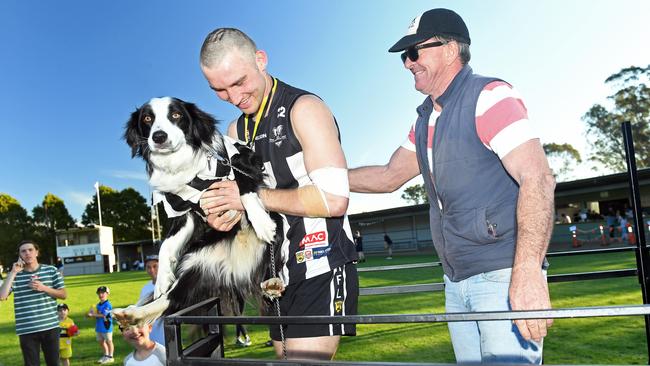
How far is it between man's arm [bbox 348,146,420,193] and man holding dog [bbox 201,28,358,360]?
633 mm

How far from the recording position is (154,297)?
2768 mm

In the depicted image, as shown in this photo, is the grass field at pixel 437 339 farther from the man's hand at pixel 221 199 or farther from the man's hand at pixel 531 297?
the man's hand at pixel 531 297

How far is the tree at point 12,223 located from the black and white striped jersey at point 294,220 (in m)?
70.2

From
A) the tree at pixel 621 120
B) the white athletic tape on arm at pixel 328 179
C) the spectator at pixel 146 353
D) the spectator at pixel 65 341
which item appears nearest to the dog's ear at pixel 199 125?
the white athletic tape on arm at pixel 328 179

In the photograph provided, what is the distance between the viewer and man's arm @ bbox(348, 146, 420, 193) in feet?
10.9

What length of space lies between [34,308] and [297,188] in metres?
6.57

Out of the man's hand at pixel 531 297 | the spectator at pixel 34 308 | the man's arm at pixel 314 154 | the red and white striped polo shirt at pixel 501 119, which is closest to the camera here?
the man's hand at pixel 531 297

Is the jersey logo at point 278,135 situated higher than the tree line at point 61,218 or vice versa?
the tree line at point 61,218

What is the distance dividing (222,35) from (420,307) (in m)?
9.30

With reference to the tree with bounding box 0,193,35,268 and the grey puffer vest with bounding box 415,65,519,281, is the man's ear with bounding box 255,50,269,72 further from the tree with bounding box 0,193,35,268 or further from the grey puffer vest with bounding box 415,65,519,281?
the tree with bounding box 0,193,35,268

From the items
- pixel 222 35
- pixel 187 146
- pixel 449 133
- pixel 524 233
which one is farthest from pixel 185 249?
pixel 524 233

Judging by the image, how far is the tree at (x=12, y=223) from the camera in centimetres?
6353

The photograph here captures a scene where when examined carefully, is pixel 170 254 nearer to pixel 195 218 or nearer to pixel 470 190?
pixel 195 218

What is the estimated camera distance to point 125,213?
67.4 meters
